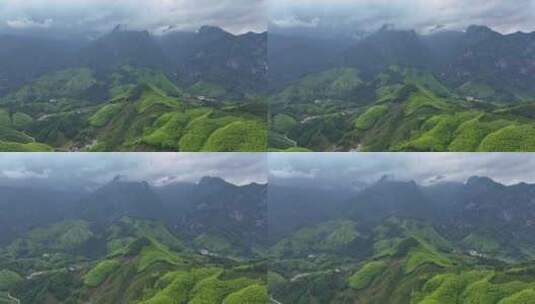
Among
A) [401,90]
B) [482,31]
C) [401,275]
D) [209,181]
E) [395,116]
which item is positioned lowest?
[401,275]

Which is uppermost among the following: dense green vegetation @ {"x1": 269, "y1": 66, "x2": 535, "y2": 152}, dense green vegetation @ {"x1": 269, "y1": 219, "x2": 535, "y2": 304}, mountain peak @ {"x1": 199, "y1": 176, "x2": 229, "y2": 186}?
dense green vegetation @ {"x1": 269, "y1": 66, "x2": 535, "y2": 152}

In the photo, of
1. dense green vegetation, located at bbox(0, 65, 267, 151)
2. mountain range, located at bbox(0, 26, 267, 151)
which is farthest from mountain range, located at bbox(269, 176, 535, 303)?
mountain range, located at bbox(0, 26, 267, 151)

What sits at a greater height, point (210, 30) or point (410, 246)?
point (210, 30)

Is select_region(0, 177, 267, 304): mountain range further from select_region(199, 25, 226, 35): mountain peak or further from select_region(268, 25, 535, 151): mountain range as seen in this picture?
select_region(199, 25, 226, 35): mountain peak

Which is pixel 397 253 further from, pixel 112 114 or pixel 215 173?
pixel 112 114

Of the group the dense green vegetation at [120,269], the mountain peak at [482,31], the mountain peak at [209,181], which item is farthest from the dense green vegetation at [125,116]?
the mountain peak at [482,31]

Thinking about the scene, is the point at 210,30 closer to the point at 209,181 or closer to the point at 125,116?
the point at 125,116

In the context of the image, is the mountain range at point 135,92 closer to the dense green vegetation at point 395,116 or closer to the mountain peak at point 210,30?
the mountain peak at point 210,30

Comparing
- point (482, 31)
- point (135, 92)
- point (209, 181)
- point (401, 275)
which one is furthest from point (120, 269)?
point (482, 31)
